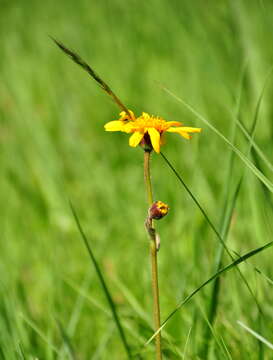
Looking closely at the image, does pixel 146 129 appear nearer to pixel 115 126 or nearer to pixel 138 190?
pixel 115 126

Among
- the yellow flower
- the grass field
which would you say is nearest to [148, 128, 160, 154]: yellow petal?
the yellow flower

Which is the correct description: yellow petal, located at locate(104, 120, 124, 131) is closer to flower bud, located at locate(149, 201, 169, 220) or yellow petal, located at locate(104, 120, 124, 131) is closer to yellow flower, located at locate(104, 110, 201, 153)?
yellow flower, located at locate(104, 110, 201, 153)

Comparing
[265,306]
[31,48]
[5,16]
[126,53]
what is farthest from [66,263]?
[5,16]

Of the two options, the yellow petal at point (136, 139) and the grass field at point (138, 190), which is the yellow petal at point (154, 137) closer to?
the yellow petal at point (136, 139)

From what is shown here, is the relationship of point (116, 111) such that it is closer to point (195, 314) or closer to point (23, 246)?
point (23, 246)

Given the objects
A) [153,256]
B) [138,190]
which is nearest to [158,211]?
[153,256]
